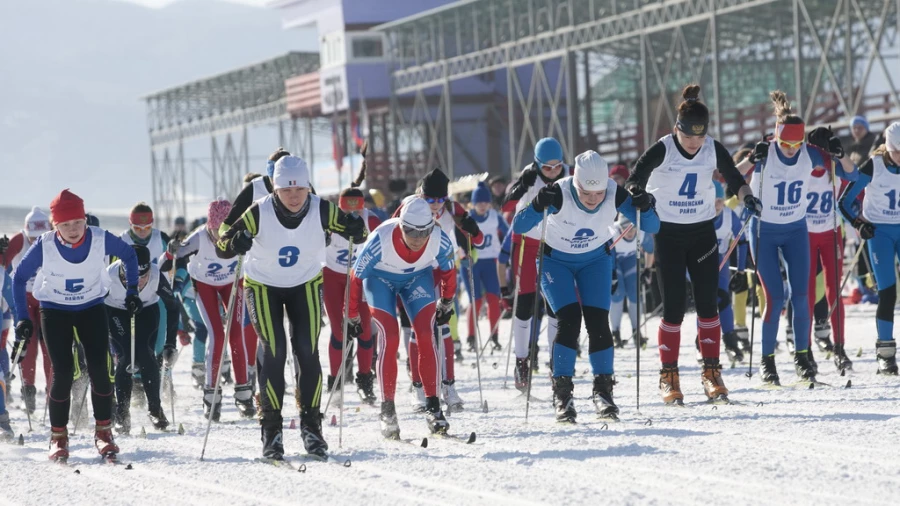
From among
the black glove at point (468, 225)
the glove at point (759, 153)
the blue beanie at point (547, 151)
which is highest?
the blue beanie at point (547, 151)

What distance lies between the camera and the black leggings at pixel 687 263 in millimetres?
9117

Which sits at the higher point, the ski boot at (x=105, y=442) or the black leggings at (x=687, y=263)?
the black leggings at (x=687, y=263)

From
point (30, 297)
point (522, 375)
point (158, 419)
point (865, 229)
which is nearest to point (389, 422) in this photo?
point (158, 419)

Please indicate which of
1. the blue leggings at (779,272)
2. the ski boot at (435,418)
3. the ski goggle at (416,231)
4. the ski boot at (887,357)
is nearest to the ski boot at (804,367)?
the blue leggings at (779,272)

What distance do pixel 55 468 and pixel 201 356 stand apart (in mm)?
5445

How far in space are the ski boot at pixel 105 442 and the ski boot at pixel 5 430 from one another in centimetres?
160

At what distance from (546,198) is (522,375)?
8.74ft

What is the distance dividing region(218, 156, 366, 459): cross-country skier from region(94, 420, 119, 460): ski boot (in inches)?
41.5

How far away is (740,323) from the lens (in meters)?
13.8

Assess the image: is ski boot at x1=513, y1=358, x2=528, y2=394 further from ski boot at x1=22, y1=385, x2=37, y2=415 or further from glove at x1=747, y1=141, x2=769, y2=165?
ski boot at x1=22, y1=385, x2=37, y2=415

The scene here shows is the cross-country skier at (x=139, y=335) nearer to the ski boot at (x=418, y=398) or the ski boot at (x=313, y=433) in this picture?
the ski boot at (x=418, y=398)

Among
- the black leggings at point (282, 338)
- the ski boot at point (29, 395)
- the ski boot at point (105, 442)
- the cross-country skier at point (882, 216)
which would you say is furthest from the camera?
the ski boot at point (29, 395)

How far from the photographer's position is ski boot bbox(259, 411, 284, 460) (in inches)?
303

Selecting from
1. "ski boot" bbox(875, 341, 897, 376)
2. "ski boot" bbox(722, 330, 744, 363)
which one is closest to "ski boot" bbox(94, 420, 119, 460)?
"ski boot" bbox(875, 341, 897, 376)
